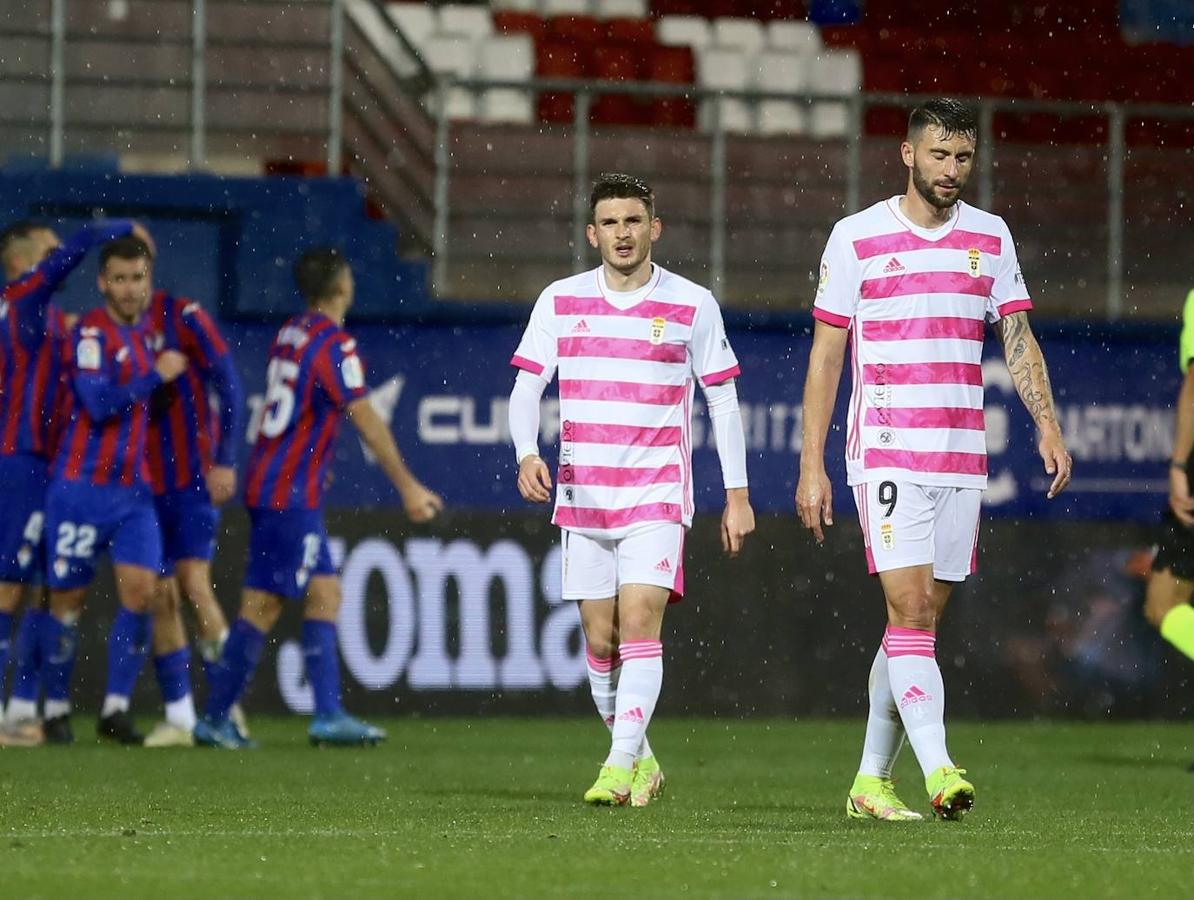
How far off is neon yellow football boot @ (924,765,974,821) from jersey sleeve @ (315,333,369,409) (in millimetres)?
4379

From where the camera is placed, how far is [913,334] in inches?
267

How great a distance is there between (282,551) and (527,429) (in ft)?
9.85

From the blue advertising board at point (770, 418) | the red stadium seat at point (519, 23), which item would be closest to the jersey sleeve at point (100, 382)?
the blue advertising board at point (770, 418)

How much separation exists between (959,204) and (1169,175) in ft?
28.8

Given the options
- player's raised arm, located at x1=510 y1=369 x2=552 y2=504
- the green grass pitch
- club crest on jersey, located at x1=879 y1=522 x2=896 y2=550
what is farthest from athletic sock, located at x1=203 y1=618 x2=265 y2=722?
club crest on jersey, located at x1=879 y1=522 x2=896 y2=550

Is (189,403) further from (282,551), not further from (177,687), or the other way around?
(177,687)

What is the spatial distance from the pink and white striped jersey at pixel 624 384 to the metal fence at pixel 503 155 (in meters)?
5.77

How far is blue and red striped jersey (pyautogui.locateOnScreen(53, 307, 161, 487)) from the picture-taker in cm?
1023

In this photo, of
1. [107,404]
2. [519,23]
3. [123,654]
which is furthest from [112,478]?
[519,23]

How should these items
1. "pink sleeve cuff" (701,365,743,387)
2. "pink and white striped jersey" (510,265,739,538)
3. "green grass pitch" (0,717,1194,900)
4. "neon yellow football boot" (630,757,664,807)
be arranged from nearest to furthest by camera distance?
1. "green grass pitch" (0,717,1194,900)
2. "neon yellow football boot" (630,757,664,807)
3. "pink and white striped jersey" (510,265,739,538)
4. "pink sleeve cuff" (701,365,743,387)

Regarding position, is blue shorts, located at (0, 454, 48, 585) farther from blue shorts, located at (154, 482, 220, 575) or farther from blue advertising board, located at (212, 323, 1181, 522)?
blue advertising board, located at (212, 323, 1181, 522)

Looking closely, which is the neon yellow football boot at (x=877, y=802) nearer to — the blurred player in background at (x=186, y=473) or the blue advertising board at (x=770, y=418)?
the blurred player in background at (x=186, y=473)

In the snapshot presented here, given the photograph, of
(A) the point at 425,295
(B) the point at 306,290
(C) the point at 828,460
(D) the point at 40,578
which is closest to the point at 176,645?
(D) the point at 40,578

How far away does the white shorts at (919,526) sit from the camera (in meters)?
6.72
